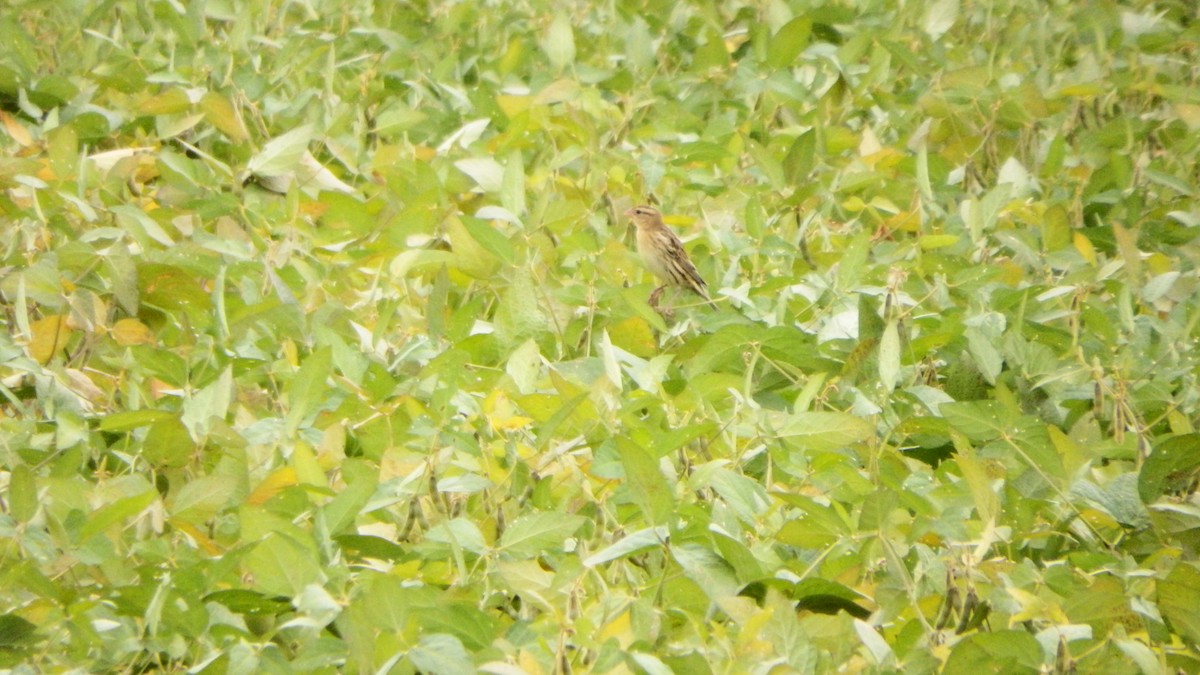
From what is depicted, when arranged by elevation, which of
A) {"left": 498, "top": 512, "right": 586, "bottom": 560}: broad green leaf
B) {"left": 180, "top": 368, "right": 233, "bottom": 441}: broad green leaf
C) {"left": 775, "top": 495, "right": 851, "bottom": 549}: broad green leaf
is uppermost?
{"left": 180, "top": 368, "right": 233, "bottom": 441}: broad green leaf

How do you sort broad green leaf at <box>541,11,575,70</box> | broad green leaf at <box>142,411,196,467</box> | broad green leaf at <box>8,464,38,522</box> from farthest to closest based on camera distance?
broad green leaf at <box>541,11,575,70</box> → broad green leaf at <box>142,411,196,467</box> → broad green leaf at <box>8,464,38,522</box>

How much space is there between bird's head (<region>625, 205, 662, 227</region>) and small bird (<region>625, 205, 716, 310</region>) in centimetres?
8

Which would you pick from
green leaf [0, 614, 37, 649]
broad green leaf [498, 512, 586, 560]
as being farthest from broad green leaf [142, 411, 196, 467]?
broad green leaf [498, 512, 586, 560]

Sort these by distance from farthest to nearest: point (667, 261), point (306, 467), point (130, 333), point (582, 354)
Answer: point (667, 261) < point (582, 354) < point (130, 333) < point (306, 467)

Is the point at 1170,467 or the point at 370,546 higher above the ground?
the point at 370,546

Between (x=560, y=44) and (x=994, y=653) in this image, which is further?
(x=560, y=44)

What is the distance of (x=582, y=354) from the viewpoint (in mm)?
4105

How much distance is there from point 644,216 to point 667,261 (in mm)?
416

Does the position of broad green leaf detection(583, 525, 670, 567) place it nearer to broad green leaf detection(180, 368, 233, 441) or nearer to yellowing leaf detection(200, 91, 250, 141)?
broad green leaf detection(180, 368, 233, 441)

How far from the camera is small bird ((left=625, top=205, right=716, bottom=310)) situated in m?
4.43

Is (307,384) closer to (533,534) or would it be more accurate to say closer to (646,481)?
(533,534)

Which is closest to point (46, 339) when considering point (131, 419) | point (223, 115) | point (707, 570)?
point (131, 419)

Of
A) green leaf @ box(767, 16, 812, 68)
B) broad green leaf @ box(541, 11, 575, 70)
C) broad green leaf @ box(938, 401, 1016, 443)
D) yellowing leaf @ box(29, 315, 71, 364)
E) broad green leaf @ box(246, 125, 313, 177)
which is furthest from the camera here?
broad green leaf @ box(541, 11, 575, 70)

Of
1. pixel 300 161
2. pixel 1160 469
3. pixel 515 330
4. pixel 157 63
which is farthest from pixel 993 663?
pixel 157 63
